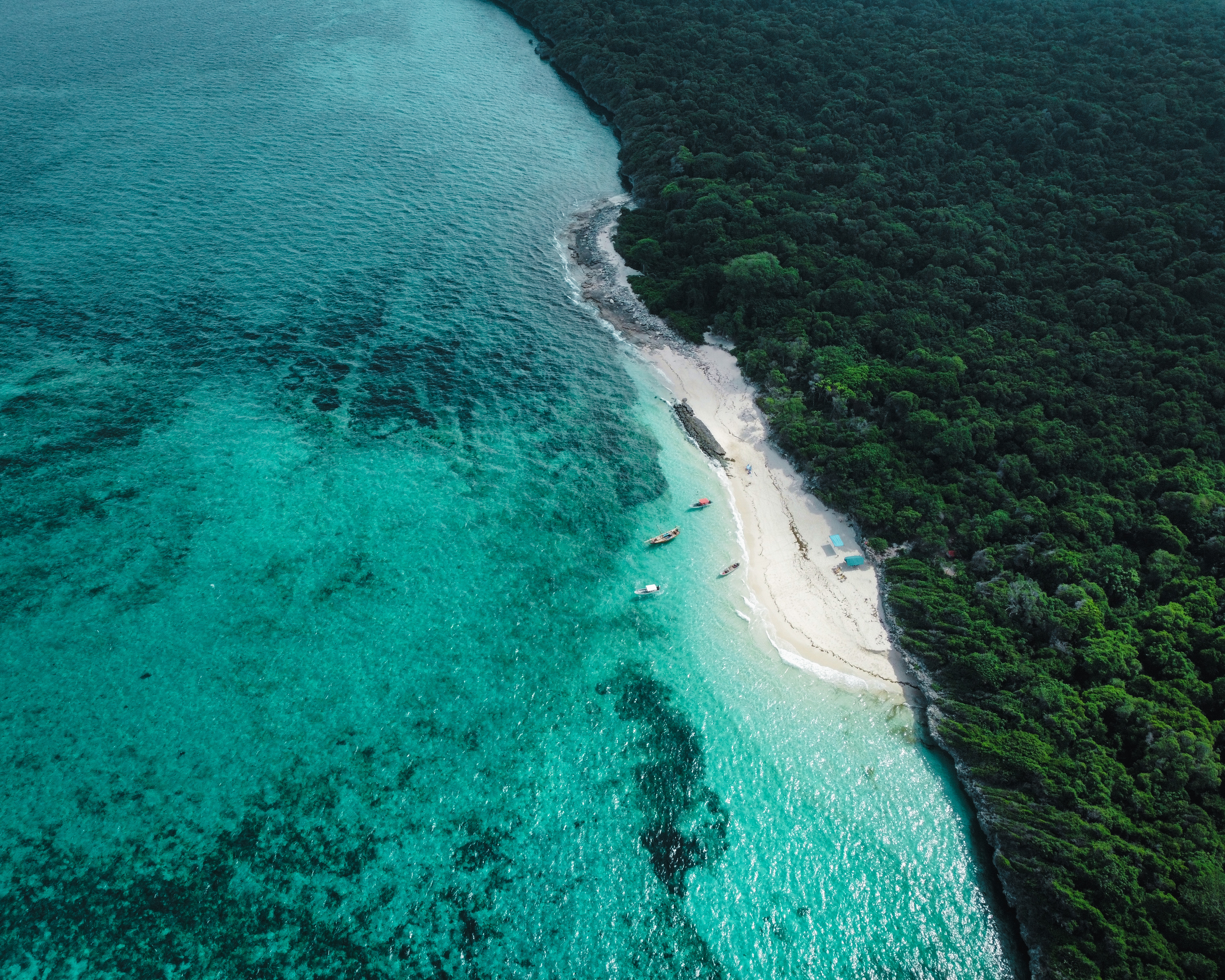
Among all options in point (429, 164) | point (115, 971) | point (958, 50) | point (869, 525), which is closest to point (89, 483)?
point (115, 971)

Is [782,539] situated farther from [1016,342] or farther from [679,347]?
[1016,342]

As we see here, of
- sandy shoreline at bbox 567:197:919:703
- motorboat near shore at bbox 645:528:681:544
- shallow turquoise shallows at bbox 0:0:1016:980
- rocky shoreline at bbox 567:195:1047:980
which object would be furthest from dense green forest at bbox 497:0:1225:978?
motorboat near shore at bbox 645:528:681:544

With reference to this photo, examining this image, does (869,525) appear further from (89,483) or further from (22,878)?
(89,483)

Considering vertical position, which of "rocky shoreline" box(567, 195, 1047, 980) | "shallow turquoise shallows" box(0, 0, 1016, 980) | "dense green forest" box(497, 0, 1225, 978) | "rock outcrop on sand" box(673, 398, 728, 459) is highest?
"dense green forest" box(497, 0, 1225, 978)

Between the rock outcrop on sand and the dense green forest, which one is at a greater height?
the dense green forest

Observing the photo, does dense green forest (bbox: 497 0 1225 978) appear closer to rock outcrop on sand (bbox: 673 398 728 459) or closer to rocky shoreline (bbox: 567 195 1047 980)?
rocky shoreline (bbox: 567 195 1047 980)

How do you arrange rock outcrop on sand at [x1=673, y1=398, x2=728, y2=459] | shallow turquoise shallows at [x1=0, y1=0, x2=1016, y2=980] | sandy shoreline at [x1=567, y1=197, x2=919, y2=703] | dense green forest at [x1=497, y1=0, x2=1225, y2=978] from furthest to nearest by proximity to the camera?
rock outcrop on sand at [x1=673, y1=398, x2=728, y2=459]
sandy shoreline at [x1=567, y1=197, x2=919, y2=703]
dense green forest at [x1=497, y1=0, x2=1225, y2=978]
shallow turquoise shallows at [x1=0, y1=0, x2=1016, y2=980]

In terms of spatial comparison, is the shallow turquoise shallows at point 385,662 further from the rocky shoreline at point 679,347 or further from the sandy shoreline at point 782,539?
the sandy shoreline at point 782,539

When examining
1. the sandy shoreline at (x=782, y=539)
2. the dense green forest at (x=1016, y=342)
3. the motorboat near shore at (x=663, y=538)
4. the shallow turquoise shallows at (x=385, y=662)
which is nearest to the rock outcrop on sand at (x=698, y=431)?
the sandy shoreline at (x=782, y=539)
